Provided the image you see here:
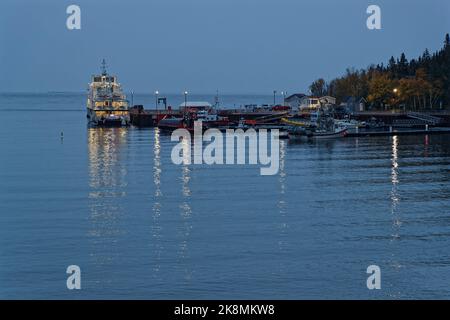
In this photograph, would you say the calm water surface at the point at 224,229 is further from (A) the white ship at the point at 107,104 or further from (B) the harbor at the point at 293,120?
(A) the white ship at the point at 107,104

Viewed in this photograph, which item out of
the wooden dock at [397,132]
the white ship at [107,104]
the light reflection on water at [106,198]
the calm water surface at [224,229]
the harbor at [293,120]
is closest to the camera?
the calm water surface at [224,229]

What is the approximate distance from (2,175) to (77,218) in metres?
18.9

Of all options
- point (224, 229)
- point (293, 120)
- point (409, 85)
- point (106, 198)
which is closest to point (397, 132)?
point (293, 120)

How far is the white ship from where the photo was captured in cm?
11569

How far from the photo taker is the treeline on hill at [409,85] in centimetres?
Answer: 11988

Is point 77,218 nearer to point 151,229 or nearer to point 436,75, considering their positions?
point 151,229

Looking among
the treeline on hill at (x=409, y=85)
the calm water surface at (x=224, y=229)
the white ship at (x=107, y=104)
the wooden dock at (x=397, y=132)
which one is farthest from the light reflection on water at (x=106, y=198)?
the treeline on hill at (x=409, y=85)

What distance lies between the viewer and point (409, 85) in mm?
120938

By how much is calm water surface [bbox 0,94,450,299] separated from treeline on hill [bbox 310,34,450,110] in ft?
204

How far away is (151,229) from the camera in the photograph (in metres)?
33.7

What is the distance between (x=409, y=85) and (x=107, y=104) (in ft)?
140

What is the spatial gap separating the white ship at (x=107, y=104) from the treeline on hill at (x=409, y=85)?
36.8m

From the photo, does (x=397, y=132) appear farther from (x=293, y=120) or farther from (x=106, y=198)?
(x=106, y=198)

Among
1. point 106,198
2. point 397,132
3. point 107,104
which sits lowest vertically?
point 106,198
